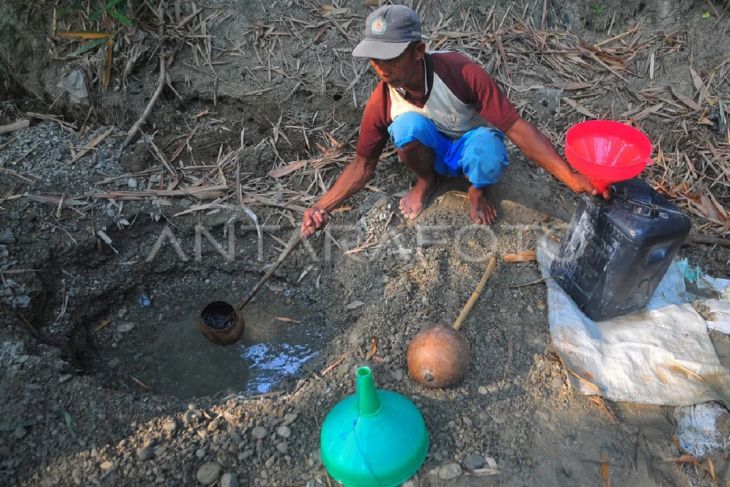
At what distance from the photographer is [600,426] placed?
2.23 meters

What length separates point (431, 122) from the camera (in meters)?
2.87

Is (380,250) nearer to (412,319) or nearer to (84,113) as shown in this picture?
(412,319)

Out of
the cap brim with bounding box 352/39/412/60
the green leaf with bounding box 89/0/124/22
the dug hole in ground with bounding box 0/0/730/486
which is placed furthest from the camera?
the green leaf with bounding box 89/0/124/22

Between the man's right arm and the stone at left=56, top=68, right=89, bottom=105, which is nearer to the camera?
the man's right arm

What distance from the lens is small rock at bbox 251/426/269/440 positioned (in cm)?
224

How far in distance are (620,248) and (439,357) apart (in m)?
0.97

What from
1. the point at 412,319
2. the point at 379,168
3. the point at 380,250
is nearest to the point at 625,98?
the point at 379,168

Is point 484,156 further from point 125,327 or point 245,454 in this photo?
point 125,327

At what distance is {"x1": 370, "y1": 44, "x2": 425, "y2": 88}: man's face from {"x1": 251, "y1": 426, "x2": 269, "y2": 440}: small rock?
5.65 ft

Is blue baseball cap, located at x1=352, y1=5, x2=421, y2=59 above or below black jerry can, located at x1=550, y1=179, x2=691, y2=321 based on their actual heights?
above


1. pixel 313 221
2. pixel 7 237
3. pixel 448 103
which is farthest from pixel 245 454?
pixel 7 237

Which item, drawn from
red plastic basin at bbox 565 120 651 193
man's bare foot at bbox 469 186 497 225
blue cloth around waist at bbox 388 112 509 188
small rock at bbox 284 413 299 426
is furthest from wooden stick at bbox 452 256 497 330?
small rock at bbox 284 413 299 426

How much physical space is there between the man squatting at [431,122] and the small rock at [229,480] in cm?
125

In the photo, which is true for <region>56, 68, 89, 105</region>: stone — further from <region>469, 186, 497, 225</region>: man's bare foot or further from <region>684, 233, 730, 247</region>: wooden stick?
<region>684, 233, 730, 247</region>: wooden stick
